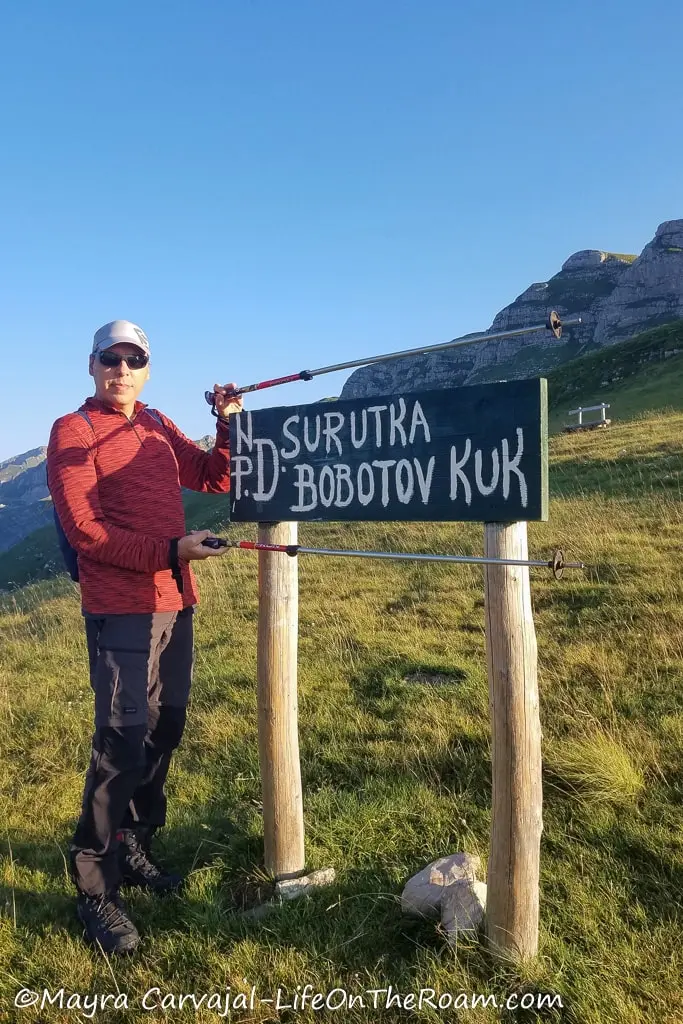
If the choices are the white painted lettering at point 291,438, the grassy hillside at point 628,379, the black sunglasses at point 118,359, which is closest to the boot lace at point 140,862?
the white painted lettering at point 291,438

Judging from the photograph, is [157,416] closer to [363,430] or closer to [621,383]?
[363,430]

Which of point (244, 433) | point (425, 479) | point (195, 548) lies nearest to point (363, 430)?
point (425, 479)

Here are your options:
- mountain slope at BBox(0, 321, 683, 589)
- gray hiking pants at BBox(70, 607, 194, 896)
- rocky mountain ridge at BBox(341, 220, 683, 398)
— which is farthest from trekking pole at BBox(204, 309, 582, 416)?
rocky mountain ridge at BBox(341, 220, 683, 398)

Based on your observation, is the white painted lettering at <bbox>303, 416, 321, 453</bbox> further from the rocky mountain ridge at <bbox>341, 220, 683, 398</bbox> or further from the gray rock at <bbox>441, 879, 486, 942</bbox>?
the rocky mountain ridge at <bbox>341, 220, 683, 398</bbox>

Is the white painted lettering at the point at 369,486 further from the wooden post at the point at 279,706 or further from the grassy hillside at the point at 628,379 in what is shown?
the grassy hillside at the point at 628,379

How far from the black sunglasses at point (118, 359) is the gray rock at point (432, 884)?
2.94 metres

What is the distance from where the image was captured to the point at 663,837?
3.16m

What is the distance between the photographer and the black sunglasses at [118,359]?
10.4 ft

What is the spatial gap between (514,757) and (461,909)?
30.0 inches

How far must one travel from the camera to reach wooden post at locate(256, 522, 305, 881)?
10.6ft

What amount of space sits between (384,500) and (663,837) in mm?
2308

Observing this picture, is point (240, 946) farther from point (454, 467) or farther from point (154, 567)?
point (454, 467)

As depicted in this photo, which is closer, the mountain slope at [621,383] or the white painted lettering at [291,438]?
the white painted lettering at [291,438]

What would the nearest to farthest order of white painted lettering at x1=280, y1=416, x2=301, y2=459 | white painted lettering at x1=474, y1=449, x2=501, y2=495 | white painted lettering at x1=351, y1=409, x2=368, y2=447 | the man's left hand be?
white painted lettering at x1=474, y1=449, x2=501, y2=495
white painted lettering at x1=351, y1=409, x2=368, y2=447
white painted lettering at x1=280, y1=416, x2=301, y2=459
the man's left hand
